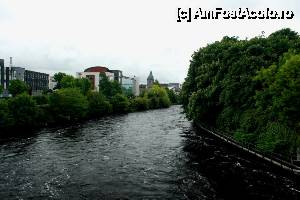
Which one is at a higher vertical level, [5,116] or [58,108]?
[58,108]

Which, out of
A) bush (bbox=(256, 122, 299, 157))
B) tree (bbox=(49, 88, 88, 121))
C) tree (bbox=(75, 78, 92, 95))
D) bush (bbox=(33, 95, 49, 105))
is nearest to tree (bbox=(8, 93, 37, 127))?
tree (bbox=(49, 88, 88, 121))

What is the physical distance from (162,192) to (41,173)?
15.7 metres

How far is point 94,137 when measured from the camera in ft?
245

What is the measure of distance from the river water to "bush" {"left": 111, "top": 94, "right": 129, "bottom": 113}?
254ft

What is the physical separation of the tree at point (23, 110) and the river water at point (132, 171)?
16610mm

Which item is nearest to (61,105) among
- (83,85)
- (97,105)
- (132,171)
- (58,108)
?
(58,108)

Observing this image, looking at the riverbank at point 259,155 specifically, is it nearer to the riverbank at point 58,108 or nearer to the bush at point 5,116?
the bush at point 5,116

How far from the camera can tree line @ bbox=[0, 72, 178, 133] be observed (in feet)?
286

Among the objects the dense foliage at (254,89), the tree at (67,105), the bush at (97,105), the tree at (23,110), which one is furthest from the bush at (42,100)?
the dense foliage at (254,89)

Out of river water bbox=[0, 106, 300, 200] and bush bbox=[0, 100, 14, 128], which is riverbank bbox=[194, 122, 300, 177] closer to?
river water bbox=[0, 106, 300, 200]

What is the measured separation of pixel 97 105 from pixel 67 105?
22.7 m

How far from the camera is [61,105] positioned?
355 ft

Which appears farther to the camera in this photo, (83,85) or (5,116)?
(83,85)

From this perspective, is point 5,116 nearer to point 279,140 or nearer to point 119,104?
point 279,140
